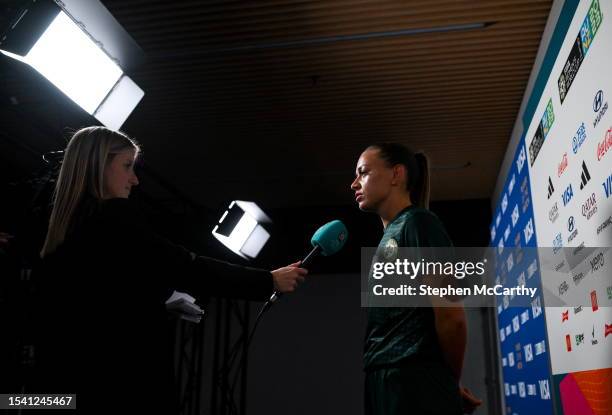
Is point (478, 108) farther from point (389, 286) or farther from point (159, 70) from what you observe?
point (389, 286)

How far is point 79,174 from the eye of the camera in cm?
141

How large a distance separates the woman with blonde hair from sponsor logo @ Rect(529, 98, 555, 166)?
2152 mm

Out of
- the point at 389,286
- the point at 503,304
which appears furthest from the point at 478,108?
the point at 389,286

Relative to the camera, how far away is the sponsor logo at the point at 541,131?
9.03ft

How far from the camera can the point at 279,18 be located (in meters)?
3.09

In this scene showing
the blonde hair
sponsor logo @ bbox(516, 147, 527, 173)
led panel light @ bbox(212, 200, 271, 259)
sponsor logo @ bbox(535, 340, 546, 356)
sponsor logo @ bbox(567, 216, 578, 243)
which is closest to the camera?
the blonde hair

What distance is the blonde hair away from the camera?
133 cm

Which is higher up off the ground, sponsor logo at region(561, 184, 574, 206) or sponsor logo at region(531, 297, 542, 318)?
sponsor logo at region(561, 184, 574, 206)

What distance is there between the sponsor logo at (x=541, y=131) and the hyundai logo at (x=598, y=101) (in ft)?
2.50

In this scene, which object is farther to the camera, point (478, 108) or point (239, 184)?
point (239, 184)

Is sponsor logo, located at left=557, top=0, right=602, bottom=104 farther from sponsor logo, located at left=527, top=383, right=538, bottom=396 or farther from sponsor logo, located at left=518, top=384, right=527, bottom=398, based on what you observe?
sponsor logo, located at left=518, top=384, right=527, bottom=398

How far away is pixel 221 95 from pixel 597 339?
2988 mm

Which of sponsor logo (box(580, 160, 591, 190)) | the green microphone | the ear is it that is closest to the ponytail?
the ear

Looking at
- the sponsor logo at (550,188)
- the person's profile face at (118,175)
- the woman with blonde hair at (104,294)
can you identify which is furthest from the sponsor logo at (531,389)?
the person's profile face at (118,175)
